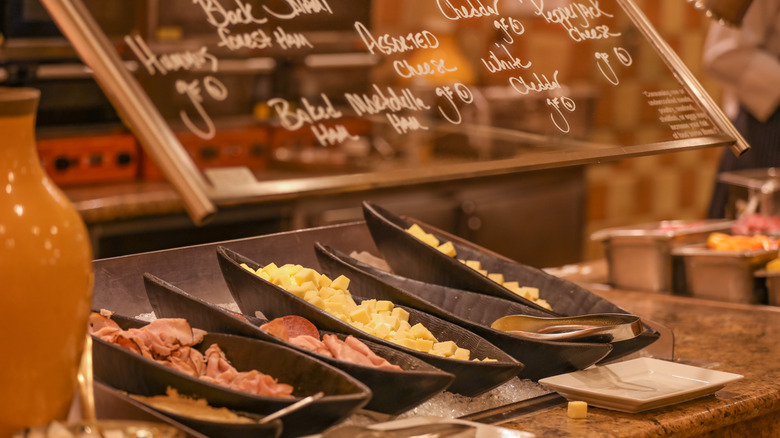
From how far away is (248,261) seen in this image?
82.0 inches

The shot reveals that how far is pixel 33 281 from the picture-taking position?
1.30m

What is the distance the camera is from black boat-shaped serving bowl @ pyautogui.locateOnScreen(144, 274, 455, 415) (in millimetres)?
1614

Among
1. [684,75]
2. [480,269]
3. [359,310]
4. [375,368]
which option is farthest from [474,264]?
[375,368]

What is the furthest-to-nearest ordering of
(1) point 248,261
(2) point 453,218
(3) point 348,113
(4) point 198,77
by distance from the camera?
(2) point 453,218 < (1) point 248,261 < (3) point 348,113 < (4) point 198,77

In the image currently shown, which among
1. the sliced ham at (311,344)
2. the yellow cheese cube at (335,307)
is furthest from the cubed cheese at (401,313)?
the sliced ham at (311,344)

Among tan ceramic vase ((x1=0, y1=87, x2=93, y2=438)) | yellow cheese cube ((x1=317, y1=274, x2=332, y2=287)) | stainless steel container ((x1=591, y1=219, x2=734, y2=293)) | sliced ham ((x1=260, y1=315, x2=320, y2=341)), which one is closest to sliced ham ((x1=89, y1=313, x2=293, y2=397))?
sliced ham ((x1=260, y1=315, x2=320, y2=341))

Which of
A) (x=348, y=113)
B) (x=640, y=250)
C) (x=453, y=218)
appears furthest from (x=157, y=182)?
(x=348, y=113)

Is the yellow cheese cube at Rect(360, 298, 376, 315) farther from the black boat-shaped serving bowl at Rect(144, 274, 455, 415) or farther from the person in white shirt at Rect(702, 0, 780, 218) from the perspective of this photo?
the person in white shirt at Rect(702, 0, 780, 218)

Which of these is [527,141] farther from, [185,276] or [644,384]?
[185,276]

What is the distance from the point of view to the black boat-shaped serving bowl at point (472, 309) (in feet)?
6.21

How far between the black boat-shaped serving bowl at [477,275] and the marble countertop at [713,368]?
19cm

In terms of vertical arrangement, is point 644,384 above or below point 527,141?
below

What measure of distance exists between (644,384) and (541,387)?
20 centimetres

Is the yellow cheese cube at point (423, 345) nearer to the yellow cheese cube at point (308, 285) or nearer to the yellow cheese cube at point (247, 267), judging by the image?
the yellow cheese cube at point (308, 285)
